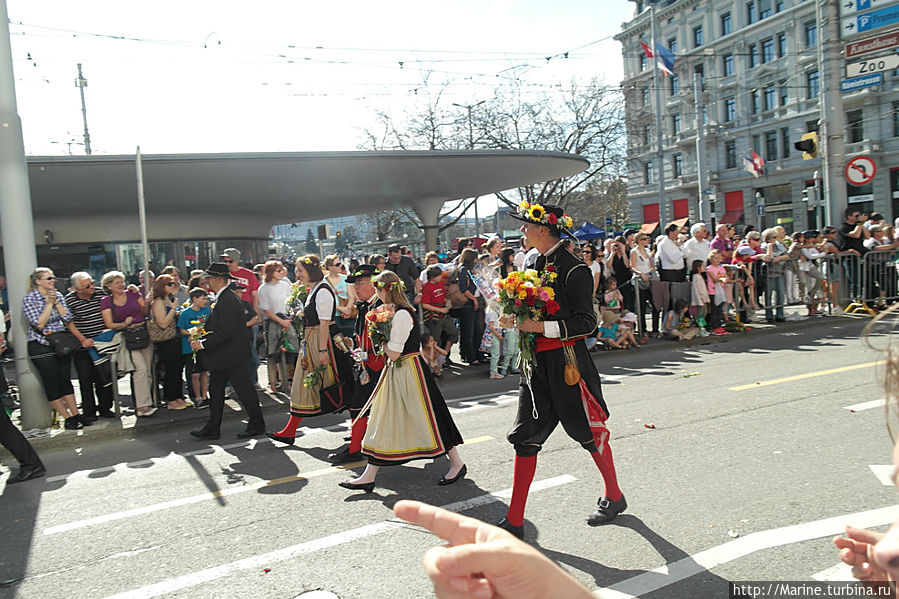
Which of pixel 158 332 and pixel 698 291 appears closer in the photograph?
pixel 158 332

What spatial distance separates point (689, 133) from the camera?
5691cm

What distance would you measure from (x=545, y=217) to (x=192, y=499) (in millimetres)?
3726

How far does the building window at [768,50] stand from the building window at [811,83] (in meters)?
3.83

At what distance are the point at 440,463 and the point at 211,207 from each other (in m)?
19.9

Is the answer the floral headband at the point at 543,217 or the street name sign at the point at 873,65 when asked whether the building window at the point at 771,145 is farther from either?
the floral headband at the point at 543,217

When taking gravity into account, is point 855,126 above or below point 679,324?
above

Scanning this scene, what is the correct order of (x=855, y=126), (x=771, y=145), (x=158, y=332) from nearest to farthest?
1. (x=158, y=332)
2. (x=855, y=126)
3. (x=771, y=145)

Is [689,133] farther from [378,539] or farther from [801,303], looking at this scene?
[378,539]

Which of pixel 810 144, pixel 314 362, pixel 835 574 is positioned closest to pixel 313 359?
pixel 314 362

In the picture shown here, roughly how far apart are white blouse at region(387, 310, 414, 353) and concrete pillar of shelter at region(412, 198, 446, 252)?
19.3 m

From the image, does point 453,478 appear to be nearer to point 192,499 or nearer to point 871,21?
point 192,499

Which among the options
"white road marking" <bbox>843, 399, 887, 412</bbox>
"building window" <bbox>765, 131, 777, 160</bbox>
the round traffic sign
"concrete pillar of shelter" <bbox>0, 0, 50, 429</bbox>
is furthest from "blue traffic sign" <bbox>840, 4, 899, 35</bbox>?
"building window" <bbox>765, 131, 777, 160</bbox>

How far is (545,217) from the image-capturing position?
461cm

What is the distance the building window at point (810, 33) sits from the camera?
1799 inches
